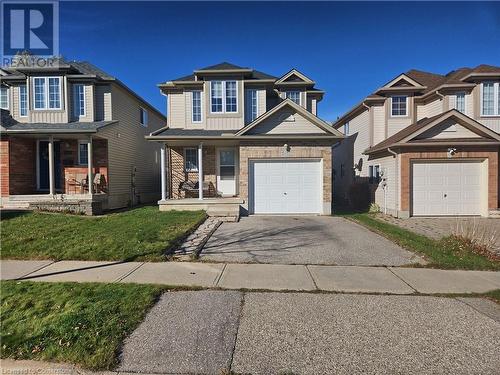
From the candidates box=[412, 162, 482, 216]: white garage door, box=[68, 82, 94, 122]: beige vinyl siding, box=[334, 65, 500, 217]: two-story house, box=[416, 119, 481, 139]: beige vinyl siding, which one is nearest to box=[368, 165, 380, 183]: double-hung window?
box=[334, 65, 500, 217]: two-story house

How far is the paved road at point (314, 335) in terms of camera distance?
2.89 m

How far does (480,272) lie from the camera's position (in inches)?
229

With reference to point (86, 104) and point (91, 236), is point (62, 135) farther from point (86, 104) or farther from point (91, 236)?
point (91, 236)

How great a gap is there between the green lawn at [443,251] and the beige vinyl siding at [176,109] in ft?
38.2

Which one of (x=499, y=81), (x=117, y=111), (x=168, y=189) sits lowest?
(x=168, y=189)

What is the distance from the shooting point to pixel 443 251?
7.15 m

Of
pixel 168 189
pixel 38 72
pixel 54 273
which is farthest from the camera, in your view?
pixel 168 189

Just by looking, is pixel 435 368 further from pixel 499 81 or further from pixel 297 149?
pixel 499 81

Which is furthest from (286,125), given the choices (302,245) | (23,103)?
(23,103)

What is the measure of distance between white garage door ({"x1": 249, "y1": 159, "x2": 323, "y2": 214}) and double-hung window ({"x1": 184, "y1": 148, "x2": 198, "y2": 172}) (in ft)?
12.6

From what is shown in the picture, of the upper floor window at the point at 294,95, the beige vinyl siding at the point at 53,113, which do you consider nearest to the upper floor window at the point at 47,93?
the beige vinyl siding at the point at 53,113

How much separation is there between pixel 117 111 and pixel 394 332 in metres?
16.7

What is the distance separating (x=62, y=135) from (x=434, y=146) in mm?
17251

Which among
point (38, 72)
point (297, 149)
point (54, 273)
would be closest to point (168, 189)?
point (297, 149)
